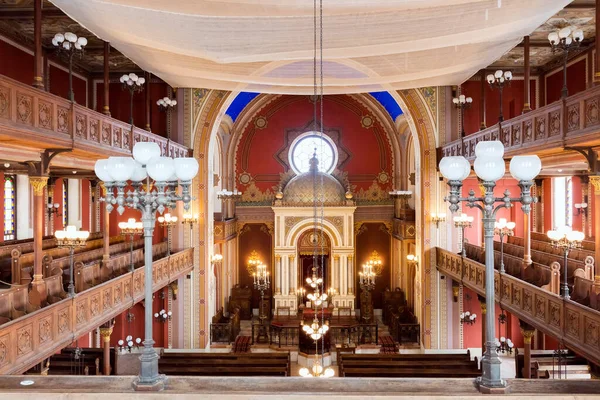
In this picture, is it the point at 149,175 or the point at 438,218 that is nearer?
the point at 149,175

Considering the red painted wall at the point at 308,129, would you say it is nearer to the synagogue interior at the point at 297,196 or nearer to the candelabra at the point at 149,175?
the synagogue interior at the point at 297,196

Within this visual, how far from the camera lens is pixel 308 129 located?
24.7 metres

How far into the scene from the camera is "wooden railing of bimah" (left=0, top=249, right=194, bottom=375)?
8006 millimetres

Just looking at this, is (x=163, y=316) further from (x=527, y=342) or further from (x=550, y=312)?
(x=550, y=312)

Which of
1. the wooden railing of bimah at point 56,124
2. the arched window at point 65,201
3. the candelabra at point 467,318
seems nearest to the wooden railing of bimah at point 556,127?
the candelabra at point 467,318

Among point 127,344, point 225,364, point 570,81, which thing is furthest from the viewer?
point 127,344

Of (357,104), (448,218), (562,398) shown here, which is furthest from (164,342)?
(562,398)

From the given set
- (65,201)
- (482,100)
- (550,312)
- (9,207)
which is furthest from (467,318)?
(9,207)

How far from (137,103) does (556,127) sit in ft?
49.8

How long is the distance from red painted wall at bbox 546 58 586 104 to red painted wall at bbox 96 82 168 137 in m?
14.3

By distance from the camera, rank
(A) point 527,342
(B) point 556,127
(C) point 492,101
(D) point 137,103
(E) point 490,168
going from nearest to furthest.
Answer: (E) point 490,168, (B) point 556,127, (A) point 527,342, (C) point 492,101, (D) point 137,103

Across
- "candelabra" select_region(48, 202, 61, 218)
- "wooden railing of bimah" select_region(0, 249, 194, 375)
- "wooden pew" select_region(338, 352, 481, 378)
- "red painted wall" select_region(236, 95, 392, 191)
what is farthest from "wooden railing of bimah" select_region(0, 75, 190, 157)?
"red painted wall" select_region(236, 95, 392, 191)

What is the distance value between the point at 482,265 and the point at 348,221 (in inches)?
371

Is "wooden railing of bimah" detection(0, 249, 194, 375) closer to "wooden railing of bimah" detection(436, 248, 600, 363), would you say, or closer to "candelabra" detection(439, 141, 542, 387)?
"candelabra" detection(439, 141, 542, 387)
